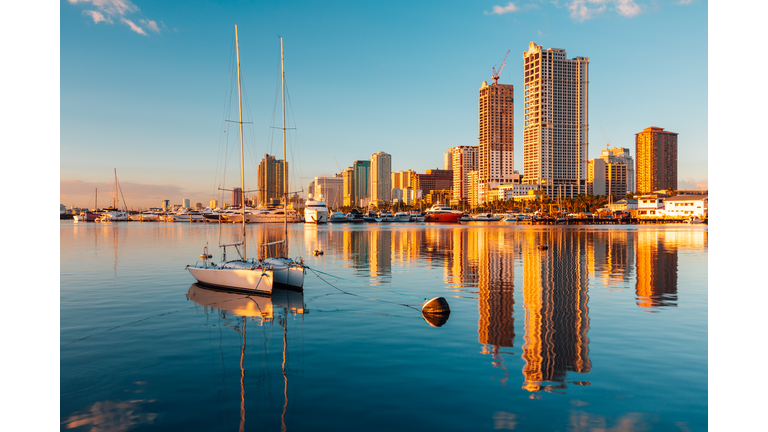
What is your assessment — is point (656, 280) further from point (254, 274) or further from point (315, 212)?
point (315, 212)

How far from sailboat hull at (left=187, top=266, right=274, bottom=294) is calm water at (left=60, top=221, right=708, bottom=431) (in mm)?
875

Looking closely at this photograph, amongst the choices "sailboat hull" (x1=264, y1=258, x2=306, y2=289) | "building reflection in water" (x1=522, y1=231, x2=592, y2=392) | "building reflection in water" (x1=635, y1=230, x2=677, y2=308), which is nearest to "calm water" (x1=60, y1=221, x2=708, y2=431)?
"building reflection in water" (x1=522, y1=231, x2=592, y2=392)

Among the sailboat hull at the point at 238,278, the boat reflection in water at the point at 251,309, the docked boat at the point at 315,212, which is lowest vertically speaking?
the boat reflection in water at the point at 251,309

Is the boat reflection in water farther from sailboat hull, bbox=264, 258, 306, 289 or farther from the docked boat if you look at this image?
the docked boat

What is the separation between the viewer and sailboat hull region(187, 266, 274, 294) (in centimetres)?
2684

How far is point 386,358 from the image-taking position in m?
15.0

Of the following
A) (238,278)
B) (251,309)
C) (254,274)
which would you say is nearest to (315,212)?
(238,278)

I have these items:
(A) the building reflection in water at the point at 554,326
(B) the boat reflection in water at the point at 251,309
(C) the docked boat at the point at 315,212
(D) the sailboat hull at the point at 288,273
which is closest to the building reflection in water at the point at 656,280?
(A) the building reflection in water at the point at 554,326

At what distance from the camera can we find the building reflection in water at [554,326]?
13.5 m

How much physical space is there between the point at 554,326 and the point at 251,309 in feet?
49.9

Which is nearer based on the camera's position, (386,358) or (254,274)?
(386,358)

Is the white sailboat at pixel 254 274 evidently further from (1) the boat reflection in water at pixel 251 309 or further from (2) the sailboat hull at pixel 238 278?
(1) the boat reflection in water at pixel 251 309

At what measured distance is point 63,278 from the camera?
112 ft

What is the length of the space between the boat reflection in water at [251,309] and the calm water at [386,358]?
0.37 feet
